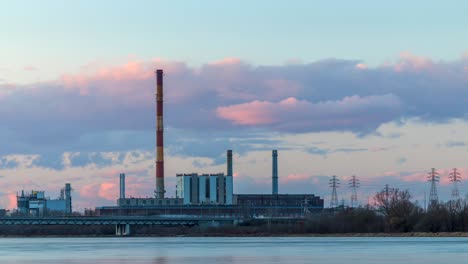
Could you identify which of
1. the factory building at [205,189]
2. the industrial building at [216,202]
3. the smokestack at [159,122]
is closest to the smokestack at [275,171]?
the industrial building at [216,202]

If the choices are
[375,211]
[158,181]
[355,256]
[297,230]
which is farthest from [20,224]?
[355,256]

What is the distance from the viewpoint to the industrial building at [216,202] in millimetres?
181750

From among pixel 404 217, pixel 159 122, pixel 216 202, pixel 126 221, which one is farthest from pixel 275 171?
pixel 404 217

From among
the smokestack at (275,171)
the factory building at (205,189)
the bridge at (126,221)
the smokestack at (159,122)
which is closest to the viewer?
the smokestack at (159,122)

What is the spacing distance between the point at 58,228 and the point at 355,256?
401ft

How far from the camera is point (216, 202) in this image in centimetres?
18688

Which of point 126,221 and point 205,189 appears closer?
point 126,221

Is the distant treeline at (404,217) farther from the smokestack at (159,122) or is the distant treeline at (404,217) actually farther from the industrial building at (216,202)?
the industrial building at (216,202)

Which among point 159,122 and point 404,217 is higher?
point 159,122

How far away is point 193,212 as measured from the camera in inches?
7200

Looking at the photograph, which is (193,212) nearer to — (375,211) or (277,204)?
(277,204)

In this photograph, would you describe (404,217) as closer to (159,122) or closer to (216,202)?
(159,122)

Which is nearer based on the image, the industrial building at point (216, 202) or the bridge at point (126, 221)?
the bridge at point (126, 221)

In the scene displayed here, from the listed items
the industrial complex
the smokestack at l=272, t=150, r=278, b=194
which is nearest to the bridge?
the industrial complex
